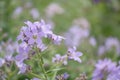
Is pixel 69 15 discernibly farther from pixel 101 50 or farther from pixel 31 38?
pixel 31 38

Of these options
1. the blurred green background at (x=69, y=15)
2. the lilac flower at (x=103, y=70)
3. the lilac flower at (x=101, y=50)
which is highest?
the blurred green background at (x=69, y=15)

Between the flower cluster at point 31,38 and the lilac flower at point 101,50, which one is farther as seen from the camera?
the lilac flower at point 101,50

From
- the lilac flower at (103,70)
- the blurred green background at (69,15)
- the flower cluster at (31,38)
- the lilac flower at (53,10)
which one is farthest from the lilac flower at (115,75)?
the lilac flower at (53,10)

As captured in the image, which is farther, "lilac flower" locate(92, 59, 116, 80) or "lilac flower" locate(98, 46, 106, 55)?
"lilac flower" locate(98, 46, 106, 55)

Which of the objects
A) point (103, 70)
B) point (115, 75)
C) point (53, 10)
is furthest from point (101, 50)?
point (115, 75)

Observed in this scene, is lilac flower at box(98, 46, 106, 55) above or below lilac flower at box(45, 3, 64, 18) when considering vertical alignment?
below

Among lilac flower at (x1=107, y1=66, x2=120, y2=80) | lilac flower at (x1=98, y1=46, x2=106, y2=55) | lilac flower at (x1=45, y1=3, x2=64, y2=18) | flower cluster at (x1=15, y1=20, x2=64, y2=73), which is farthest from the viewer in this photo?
lilac flower at (x1=45, y1=3, x2=64, y2=18)

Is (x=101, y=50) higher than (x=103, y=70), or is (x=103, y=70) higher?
(x=101, y=50)

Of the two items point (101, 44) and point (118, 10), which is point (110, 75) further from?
point (118, 10)

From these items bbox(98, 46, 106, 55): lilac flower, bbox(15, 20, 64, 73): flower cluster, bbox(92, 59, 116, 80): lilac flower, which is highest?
bbox(98, 46, 106, 55): lilac flower

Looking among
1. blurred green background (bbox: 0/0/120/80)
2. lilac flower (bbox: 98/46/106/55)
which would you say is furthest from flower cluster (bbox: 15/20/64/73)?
lilac flower (bbox: 98/46/106/55)

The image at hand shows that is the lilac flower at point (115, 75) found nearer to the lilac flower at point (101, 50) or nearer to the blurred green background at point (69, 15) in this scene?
the blurred green background at point (69, 15)

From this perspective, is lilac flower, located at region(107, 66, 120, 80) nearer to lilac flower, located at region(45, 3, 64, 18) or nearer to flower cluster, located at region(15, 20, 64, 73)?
flower cluster, located at region(15, 20, 64, 73)
